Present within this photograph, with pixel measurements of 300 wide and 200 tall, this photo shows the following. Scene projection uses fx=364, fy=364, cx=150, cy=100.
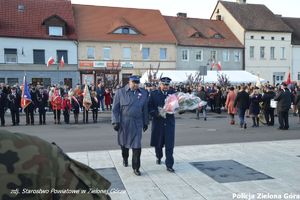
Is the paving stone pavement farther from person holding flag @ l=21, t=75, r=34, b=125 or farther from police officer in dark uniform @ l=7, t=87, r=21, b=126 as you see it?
police officer in dark uniform @ l=7, t=87, r=21, b=126

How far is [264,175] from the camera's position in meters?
6.89

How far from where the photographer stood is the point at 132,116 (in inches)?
283

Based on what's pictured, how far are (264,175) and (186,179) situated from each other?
1503mm

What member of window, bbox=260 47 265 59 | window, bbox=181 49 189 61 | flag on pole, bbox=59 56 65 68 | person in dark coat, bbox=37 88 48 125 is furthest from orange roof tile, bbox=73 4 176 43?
person in dark coat, bbox=37 88 48 125

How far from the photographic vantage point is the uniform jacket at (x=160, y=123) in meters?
7.52

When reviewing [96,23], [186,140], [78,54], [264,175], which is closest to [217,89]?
[186,140]

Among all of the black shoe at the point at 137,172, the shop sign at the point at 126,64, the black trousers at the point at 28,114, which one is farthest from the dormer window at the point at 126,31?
the black shoe at the point at 137,172

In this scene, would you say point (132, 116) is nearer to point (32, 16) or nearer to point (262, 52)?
point (32, 16)

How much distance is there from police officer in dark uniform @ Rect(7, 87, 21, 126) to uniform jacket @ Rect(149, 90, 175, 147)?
36.8ft

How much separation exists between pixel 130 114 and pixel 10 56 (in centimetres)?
3262

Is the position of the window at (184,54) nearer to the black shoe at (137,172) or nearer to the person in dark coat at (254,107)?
the person in dark coat at (254,107)

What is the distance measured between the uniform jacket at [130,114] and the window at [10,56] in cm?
3222

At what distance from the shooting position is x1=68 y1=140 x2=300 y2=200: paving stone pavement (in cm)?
583

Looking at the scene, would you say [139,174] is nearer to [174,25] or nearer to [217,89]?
[217,89]
